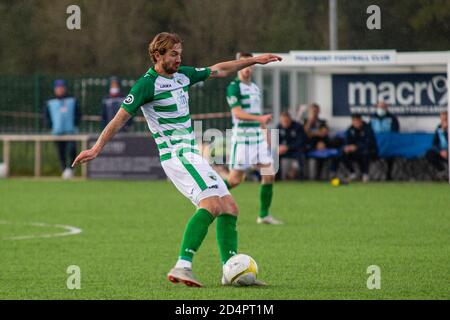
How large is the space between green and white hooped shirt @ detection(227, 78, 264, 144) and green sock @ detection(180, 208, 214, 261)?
658 cm

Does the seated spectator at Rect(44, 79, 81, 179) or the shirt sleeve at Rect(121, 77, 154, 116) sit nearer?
the shirt sleeve at Rect(121, 77, 154, 116)

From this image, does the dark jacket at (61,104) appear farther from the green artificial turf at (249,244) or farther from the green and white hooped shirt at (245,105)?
the green and white hooped shirt at (245,105)

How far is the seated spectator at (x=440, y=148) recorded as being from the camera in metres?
23.9

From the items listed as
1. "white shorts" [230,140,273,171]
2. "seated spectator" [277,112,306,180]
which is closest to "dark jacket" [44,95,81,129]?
"seated spectator" [277,112,306,180]

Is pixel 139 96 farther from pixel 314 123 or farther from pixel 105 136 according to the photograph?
pixel 314 123

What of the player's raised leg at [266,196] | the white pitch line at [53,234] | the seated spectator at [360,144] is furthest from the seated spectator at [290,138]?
the white pitch line at [53,234]

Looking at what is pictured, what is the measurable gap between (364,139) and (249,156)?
8.85m

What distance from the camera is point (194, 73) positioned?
→ 998cm

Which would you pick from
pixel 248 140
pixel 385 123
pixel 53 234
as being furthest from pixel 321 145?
pixel 53 234

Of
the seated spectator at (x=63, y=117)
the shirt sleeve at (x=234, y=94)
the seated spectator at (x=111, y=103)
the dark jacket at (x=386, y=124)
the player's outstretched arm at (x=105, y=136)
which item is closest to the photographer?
the player's outstretched arm at (x=105, y=136)

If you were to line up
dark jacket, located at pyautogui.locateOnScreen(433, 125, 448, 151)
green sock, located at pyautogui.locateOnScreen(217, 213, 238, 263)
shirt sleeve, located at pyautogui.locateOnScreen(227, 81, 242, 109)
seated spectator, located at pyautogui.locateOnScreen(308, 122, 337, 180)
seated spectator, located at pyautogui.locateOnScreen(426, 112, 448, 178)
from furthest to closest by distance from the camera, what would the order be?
seated spectator, located at pyautogui.locateOnScreen(308, 122, 337, 180) → dark jacket, located at pyautogui.locateOnScreen(433, 125, 448, 151) → seated spectator, located at pyautogui.locateOnScreen(426, 112, 448, 178) → shirt sleeve, located at pyautogui.locateOnScreen(227, 81, 242, 109) → green sock, located at pyautogui.locateOnScreen(217, 213, 238, 263)

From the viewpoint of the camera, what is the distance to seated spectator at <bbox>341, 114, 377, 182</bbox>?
24.8m

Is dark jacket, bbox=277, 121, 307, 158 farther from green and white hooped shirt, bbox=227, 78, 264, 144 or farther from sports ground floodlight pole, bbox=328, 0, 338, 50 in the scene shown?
green and white hooped shirt, bbox=227, 78, 264, 144

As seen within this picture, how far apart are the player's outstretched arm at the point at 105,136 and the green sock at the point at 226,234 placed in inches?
46.5
